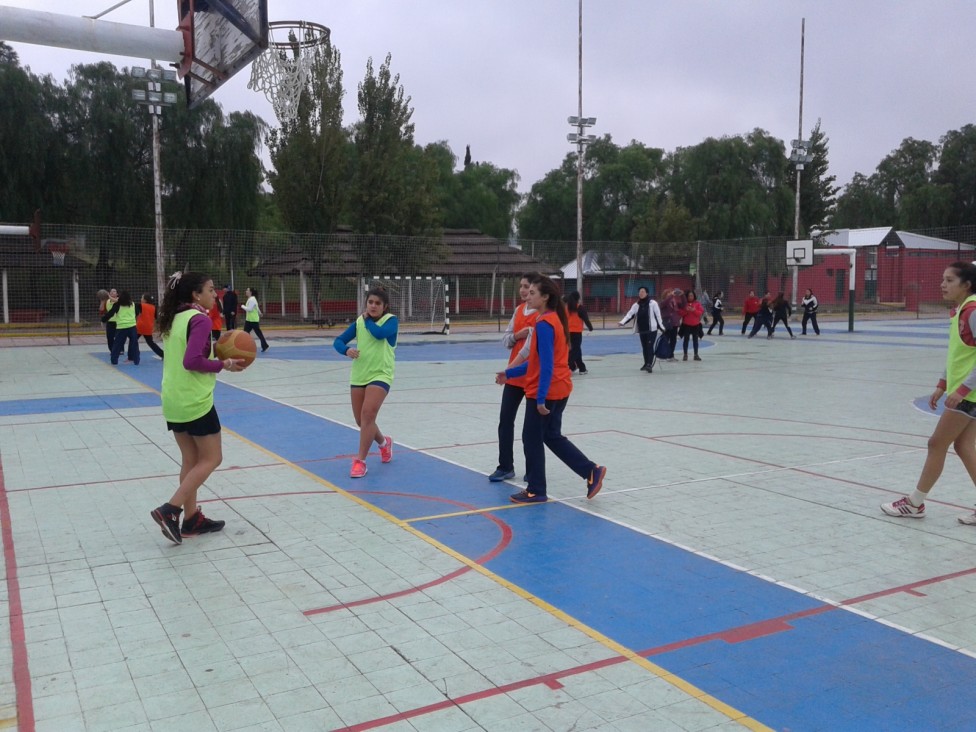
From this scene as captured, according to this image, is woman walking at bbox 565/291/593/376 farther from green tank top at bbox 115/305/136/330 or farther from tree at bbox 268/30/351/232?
tree at bbox 268/30/351/232

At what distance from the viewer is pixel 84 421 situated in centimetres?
1147

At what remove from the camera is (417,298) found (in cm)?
3519

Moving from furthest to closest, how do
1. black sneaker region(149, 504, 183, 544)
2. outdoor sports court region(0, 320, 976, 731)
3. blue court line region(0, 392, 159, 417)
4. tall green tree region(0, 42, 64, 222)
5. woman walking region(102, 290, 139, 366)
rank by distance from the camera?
tall green tree region(0, 42, 64, 222)
woman walking region(102, 290, 139, 366)
blue court line region(0, 392, 159, 417)
black sneaker region(149, 504, 183, 544)
outdoor sports court region(0, 320, 976, 731)

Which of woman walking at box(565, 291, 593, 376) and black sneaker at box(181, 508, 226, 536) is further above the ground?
woman walking at box(565, 291, 593, 376)

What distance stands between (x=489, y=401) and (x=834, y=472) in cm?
612

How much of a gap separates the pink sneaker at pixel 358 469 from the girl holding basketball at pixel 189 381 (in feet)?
6.92

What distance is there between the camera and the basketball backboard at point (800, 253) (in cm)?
3531

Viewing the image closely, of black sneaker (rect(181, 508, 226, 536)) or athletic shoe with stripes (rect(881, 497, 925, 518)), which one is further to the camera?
athletic shoe with stripes (rect(881, 497, 925, 518))

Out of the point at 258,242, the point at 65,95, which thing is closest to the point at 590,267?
the point at 258,242

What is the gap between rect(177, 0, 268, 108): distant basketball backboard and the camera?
300 inches

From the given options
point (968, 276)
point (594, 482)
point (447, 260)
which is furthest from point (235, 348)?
point (447, 260)

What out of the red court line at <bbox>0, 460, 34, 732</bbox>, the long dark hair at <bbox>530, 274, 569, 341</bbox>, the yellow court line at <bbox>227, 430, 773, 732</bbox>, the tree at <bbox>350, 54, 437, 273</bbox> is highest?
the tree at <bbox>350, 54, 437, 273</bbox>

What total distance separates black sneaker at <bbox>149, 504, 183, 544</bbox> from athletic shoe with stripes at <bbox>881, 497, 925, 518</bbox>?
5393 millimetres

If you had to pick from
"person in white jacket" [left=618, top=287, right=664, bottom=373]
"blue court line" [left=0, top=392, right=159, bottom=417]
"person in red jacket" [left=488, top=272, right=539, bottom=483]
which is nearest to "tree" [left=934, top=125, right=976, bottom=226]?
"person in white jacket" [left=618, top=287, right=664, bottom=373]
